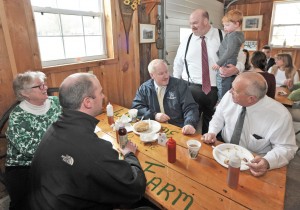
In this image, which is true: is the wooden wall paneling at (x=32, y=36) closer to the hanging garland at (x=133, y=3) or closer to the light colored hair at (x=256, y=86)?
the hanging garland at (x=133, y=3)

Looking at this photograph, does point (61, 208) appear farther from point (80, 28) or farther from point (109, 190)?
point (80, 28)

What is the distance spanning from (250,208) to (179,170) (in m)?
0.41

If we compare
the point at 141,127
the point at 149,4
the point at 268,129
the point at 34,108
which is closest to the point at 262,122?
the point at 268,129

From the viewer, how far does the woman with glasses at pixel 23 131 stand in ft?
4.86

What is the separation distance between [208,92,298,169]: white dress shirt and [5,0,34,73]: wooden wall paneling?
185 centimetres

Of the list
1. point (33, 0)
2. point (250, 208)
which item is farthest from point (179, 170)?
point (33, 0)

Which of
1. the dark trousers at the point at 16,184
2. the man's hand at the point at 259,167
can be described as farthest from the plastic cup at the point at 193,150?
the dark trousers at the point at 16,184

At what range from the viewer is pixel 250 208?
93 centimetres

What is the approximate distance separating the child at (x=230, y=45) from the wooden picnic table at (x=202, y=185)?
1.34 meters

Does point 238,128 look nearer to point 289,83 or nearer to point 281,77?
point 289,83

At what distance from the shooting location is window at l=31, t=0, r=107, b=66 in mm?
2051

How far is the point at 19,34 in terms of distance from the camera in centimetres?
177

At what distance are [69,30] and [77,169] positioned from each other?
73.5 inches

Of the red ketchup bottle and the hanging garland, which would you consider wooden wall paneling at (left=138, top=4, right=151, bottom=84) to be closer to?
the hanging garland
